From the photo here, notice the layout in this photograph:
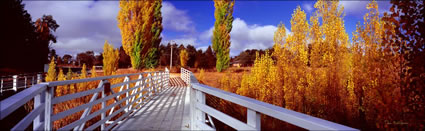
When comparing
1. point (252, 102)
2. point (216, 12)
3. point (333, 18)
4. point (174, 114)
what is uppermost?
point (216, 12)

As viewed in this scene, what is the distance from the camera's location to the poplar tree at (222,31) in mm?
26312

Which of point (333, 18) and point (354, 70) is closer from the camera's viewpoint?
point (354, 70)

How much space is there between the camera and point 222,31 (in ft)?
86.6

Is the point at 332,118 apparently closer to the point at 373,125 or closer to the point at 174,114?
the point at 373,125

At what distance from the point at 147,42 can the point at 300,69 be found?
53.3ft

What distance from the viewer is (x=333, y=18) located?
8.43m

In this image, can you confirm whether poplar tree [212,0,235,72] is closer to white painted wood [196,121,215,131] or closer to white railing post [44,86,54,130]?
white painted wood [196,121,215,131]

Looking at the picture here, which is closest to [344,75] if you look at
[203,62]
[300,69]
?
[300,69]

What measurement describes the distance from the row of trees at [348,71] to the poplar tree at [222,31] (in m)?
16.2

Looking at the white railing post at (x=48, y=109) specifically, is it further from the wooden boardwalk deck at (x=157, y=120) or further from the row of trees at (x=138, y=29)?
the row of trees at (x=138, y=29)

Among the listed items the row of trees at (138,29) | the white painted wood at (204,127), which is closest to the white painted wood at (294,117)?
the white painted wood at (204,127)

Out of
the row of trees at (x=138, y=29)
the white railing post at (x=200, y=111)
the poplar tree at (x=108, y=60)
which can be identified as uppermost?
the row of trees at (x=138, y=29)

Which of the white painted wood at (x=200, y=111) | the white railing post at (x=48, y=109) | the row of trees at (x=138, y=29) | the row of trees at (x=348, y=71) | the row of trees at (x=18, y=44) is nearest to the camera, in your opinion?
the white railing post at (x=48, y=109)

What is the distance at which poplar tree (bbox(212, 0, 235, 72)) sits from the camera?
2631 centimetres
